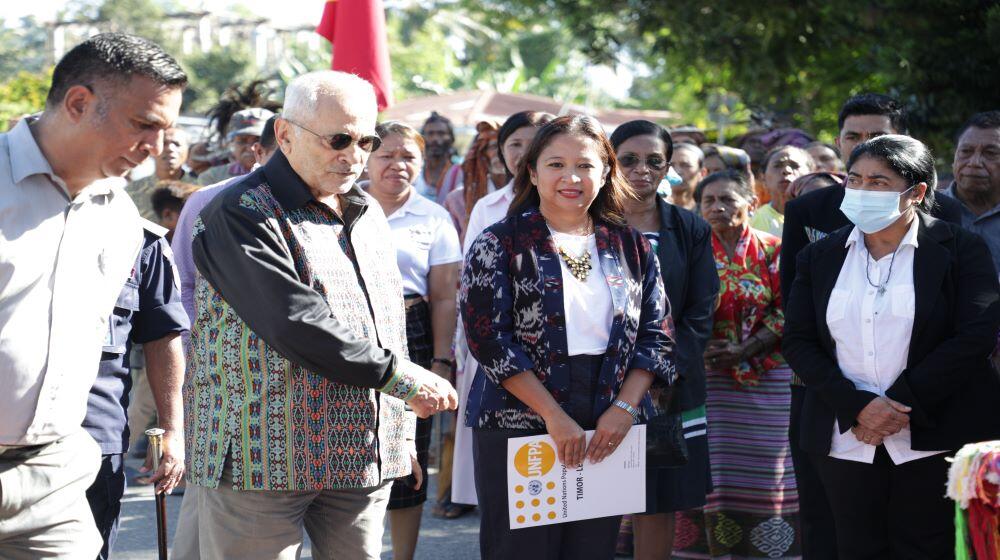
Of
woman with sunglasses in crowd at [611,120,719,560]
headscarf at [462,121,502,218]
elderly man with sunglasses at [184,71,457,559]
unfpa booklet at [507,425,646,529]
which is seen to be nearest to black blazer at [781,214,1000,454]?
woman with sunglasses in crowd at [611,120,719,560]

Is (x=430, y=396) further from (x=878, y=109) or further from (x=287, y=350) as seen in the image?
(x=878, y=109)

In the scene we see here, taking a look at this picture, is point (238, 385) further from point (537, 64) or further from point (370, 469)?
point (537, 64)

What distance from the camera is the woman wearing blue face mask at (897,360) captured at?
4.39 metres

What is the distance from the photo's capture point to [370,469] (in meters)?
3.66

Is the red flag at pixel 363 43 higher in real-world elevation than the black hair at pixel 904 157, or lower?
higher

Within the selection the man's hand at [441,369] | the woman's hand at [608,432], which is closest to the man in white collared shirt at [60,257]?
the woman's hand at [608,432]

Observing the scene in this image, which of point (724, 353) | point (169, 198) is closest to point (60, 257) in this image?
point (724, 353)

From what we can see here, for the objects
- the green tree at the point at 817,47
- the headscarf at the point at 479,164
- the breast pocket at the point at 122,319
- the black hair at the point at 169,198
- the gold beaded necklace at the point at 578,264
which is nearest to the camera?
the breast pocket at the point at 122,319

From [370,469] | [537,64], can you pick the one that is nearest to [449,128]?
[370,469]

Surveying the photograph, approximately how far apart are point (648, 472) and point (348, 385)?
2.03m

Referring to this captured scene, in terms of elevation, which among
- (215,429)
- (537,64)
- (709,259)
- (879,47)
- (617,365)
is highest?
(537,64)

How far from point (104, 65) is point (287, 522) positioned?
1.52 meters

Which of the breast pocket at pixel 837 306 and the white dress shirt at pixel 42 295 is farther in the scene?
the breast pocket at pixel 837 306

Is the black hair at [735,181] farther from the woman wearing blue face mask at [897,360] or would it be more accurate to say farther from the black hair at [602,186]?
the black hair at [602,186]
